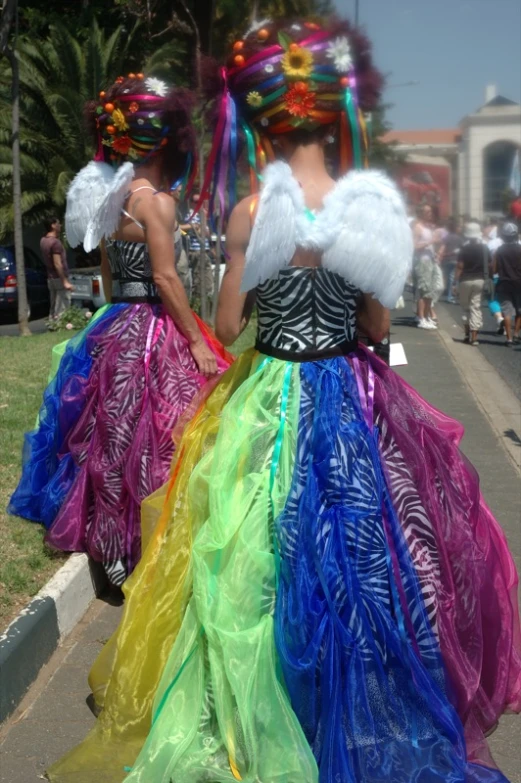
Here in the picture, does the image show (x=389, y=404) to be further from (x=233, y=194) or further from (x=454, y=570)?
(x=233, y=194)

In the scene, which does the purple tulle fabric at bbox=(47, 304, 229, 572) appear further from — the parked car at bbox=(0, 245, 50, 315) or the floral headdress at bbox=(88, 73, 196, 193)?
the parked car at bbox=(0, 245, 50, 315)

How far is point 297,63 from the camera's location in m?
3.01

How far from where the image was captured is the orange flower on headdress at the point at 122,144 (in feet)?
15.4

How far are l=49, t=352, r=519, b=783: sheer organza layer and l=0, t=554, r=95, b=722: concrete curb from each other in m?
0.62

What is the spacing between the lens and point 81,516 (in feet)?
15.3

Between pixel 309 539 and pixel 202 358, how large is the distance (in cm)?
192

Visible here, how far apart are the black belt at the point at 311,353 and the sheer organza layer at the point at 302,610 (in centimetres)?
3

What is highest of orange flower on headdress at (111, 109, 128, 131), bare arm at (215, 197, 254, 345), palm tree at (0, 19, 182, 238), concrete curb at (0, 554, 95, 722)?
palm tree at (0, 19, 182, 238)

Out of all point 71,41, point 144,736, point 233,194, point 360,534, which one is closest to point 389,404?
point 360,534

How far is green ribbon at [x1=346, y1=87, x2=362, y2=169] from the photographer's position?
308 centimetres

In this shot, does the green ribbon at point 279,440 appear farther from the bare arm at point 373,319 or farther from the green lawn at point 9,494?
the green lawn at point 9,494

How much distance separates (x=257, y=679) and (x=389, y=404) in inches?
36.6

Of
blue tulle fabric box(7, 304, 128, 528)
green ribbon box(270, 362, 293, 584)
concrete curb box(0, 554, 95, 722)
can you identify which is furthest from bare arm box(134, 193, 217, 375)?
green ribbon box(270, 362, 293, 584)

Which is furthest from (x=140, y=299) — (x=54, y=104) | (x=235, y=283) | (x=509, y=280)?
(x=54, y=104)
